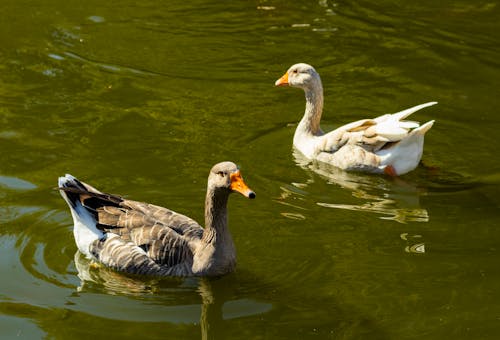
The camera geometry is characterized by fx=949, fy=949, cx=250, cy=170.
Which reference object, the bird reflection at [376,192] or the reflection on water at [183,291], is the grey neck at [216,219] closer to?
the reflection on water at [183,291]

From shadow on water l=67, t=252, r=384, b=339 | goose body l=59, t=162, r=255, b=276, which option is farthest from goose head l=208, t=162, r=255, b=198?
shadow on water l=67, t=252, r=384, b=339

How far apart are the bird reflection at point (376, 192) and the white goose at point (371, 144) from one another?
0.11 m

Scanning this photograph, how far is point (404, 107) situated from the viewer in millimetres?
13633

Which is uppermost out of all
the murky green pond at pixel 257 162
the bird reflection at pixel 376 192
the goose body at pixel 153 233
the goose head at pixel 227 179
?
→ the goose head at pixel 227 179

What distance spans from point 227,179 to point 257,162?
3.29 meters

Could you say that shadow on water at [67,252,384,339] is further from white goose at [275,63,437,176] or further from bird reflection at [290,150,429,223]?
white goose at [275,63,437,176]

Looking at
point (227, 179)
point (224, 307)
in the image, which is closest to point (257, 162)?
point (227, 179)

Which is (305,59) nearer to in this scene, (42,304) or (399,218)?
(399,218)

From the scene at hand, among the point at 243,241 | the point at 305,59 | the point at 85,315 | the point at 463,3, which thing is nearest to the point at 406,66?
the point at 305,59

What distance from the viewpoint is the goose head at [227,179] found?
8.35 meters

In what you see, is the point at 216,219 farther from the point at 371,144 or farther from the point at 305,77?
the point at 305,77

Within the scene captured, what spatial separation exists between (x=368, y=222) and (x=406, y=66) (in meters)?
5.81

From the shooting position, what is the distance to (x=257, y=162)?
1172cm

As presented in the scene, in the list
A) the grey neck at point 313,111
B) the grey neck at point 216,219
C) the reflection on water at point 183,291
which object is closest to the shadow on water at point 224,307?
the reflection on water at point 183,291
